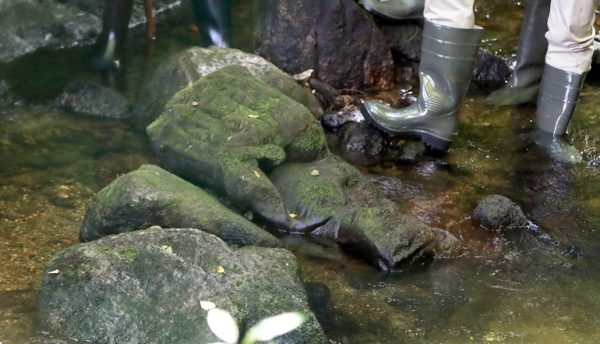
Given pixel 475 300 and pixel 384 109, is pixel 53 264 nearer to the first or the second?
pixel 475 300

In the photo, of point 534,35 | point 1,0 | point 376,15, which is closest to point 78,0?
point 1,0

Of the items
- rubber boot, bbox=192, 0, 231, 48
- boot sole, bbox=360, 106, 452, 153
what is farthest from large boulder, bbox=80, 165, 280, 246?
rubber boot, bbox=192, 0, 231, 48

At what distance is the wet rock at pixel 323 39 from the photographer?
4766 millimetres

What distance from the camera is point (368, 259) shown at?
3.08 meters

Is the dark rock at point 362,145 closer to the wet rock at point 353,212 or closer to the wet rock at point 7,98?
the wet rock at point 353,212

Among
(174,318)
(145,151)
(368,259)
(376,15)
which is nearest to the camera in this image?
(174,318)

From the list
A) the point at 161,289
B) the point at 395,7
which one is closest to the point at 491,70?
the point at 395,7

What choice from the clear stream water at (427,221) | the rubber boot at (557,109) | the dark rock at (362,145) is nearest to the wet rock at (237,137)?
the clear stream water at (427,221)

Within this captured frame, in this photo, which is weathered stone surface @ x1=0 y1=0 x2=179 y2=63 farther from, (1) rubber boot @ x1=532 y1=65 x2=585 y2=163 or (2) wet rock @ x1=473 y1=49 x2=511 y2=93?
(1) rubber boot @ x1=532 y1=65 x2=585 y2=163

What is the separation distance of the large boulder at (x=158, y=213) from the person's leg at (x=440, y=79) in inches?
52.2

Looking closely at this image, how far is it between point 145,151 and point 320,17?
1.44 metres

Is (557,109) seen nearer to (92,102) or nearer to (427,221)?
(427,221)

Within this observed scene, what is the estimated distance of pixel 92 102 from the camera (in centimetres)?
428

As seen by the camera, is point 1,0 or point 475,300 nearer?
point 475,300
